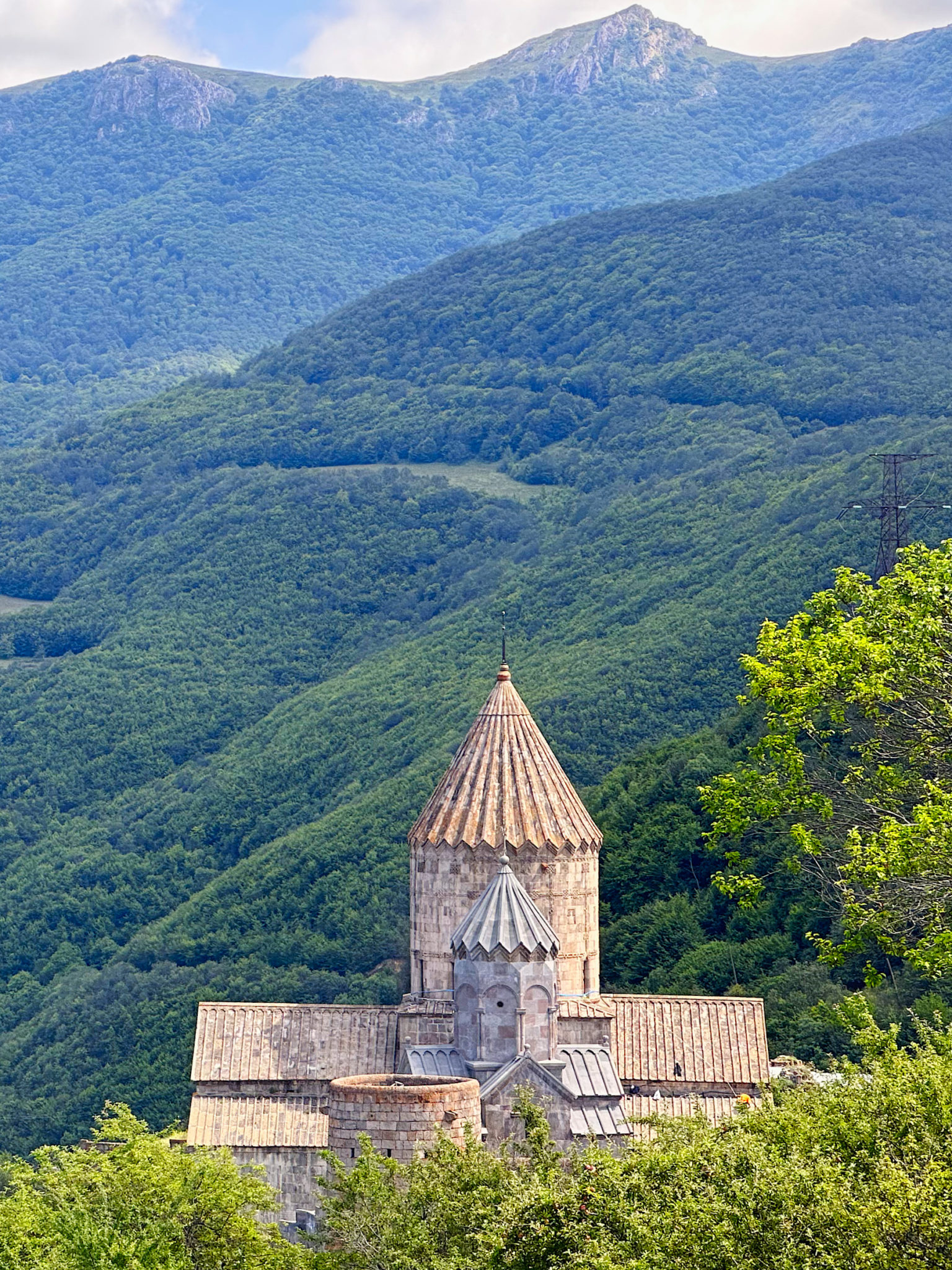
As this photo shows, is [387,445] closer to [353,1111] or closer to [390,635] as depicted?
[390,635]

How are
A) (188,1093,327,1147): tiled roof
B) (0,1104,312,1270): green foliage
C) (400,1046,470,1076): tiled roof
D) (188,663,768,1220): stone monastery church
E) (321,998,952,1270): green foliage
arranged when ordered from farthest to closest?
1. (188,1093,327,1147): tiled roof
2. (188,663,768,1220): stone monastery church
3. (400,1046,470,1076): tiled roof
4. (0,1104,312,1270): green foliage
5. (321,998,952,1270): green foliage

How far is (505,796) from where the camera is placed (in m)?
34.4

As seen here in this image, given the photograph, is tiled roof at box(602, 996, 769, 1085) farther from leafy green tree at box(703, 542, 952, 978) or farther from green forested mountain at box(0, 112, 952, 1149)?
leafy green tree at box(703, 542, 952, 978)

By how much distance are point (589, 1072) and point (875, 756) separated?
26.5ft

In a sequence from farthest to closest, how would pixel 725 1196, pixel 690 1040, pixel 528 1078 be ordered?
pixel 690 1040
pixel 528 1078
pixel 725 1196

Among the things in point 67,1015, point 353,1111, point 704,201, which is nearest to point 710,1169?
point 353,1111

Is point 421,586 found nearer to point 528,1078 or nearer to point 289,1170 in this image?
point 289,1170

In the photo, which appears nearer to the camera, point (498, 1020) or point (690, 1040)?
point (498, 1020)

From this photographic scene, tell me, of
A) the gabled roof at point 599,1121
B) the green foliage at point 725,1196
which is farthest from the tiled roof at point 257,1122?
the green foliage at point 725,1196

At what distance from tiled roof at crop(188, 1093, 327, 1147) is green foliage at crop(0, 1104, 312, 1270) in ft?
14.8

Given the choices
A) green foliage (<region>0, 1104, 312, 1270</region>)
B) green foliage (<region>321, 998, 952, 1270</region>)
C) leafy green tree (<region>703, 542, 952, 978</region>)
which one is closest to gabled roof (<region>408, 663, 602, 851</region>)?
leafy green tree (<region>703, 542, 952, 978</region>)

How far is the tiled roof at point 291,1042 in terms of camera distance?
3319cm

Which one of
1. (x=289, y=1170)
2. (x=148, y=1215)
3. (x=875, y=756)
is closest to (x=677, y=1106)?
(x=289, y=1170)

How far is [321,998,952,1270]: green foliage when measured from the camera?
18.2 meters
